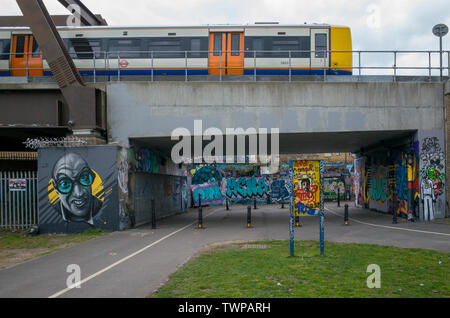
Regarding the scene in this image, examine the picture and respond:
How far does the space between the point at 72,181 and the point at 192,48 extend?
925 cm

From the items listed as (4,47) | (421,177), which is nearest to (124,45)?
(4,47)

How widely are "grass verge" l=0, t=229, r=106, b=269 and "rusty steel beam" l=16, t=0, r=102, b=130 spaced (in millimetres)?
4555

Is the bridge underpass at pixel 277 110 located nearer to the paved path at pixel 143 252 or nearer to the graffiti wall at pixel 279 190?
the paved path at pixel 143 252

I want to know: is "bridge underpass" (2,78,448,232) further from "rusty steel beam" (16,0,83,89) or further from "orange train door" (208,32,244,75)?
"orange train door" (208,32,244,75)

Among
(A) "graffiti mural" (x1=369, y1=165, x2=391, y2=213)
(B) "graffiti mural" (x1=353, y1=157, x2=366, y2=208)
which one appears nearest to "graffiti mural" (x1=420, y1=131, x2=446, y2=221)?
(A) "graffiti mural" (x1=369, y1=165, x2=391, y2=213)

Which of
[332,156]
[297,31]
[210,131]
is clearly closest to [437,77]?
[297,31]

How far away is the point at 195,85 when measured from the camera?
17031mm

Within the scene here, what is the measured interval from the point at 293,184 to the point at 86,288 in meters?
5.52

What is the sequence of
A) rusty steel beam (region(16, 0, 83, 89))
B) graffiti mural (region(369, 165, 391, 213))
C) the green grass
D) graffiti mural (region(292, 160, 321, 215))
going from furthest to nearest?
graffiti mural (region(369, 165, 391, 213)) → rusty steel beam (region(16, 0, 83, 89)) → graffiti mural (region(292, 160, 321, 215)) → the green grass

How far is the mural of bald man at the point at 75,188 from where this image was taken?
610 inches

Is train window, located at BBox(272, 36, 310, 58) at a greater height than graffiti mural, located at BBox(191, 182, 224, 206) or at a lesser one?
greater

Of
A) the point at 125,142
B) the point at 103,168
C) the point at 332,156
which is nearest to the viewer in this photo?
the point at 103,168

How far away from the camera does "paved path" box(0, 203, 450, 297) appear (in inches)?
283
